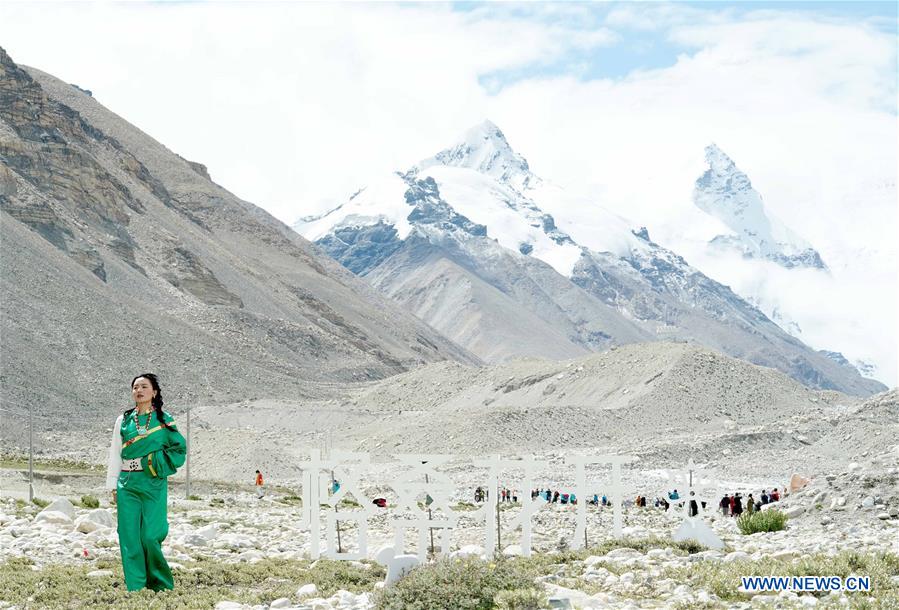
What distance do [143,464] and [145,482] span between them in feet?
0.61

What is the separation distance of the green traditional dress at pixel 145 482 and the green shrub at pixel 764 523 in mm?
11125

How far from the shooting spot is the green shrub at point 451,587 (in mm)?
11102

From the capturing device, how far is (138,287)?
333 ft

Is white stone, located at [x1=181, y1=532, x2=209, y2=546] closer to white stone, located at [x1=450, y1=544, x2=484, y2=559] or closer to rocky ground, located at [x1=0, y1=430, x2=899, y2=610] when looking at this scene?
rocky ground, located at [x1=0, y1=430, x2=899, y2=610]

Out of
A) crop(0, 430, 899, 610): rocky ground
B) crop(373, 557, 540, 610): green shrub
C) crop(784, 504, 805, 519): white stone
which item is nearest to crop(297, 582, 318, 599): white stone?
crop(0, 430, 899, 610): rocky ground

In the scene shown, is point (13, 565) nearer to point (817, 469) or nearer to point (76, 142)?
point (817, 469)

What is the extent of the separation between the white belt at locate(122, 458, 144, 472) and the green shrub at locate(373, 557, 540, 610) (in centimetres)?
273

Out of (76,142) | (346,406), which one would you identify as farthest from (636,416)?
(76,142)

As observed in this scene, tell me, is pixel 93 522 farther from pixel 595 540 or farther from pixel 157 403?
pixel 595 540

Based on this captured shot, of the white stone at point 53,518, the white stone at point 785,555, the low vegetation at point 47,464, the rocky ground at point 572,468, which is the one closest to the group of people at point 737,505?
the rocky ground at point 572,468

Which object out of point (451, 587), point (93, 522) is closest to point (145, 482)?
point (451, 587)

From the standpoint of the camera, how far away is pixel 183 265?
114 m

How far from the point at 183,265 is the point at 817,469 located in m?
82.9

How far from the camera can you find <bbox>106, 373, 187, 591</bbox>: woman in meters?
11.7
